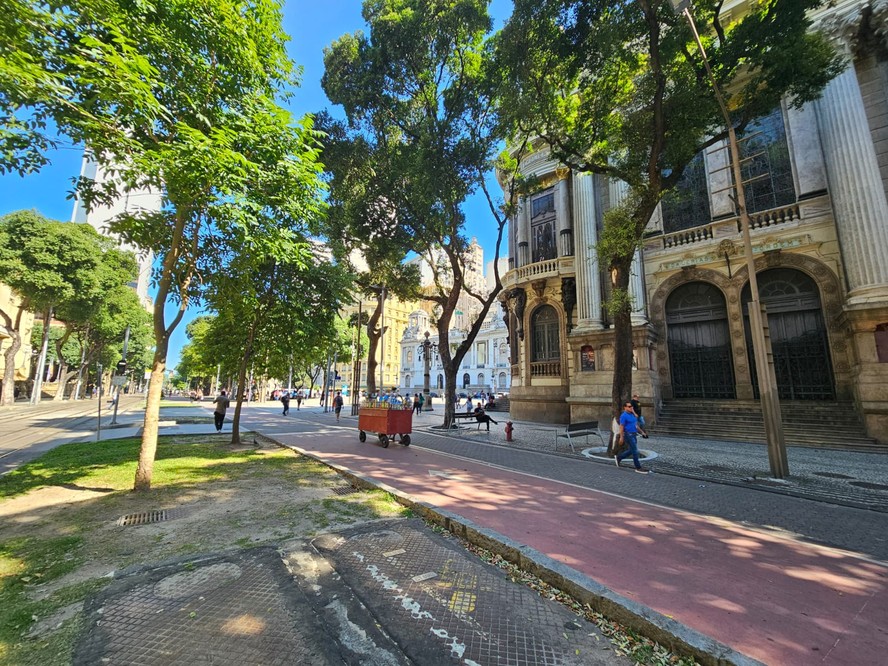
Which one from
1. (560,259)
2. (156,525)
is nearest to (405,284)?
(560,259)

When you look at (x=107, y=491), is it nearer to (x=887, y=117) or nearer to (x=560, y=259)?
(x=560, y=259)

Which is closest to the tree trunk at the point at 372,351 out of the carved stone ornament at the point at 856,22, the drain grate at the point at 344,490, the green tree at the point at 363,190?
the green tree at the point at 363,190

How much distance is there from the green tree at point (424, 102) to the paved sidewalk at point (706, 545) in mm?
10640

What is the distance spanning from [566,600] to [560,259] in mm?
20056

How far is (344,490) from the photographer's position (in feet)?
23.5

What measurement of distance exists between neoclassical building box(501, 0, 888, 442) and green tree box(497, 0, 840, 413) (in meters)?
1.89

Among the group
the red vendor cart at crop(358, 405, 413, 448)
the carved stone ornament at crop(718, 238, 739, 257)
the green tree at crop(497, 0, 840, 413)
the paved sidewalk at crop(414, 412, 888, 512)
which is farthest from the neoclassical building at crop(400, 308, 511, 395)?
the green tree at crop(497, 0, 840, 413)

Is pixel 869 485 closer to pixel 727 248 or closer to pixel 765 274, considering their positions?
pixel 765 274

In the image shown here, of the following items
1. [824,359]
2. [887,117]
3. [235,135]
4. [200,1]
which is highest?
[887,117]

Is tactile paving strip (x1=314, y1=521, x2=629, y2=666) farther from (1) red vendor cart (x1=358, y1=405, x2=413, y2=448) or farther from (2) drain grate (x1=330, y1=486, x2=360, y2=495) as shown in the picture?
(1) red vendor cart (x1=358, y1=405, x2=413, y2=448)

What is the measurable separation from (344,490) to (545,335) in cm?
1741

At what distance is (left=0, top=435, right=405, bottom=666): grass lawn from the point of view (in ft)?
10.5

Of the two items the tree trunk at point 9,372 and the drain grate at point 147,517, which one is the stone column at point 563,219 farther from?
the tree trunk at point 9,372

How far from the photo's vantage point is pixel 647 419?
16.4m
